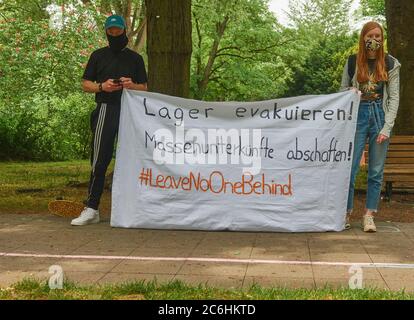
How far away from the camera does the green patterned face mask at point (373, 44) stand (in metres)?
6.62

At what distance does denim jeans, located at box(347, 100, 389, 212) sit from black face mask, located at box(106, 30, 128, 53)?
2651mm

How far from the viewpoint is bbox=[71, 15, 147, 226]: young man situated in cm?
717

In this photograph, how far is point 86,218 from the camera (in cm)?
716

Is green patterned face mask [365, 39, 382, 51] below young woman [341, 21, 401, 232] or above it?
above

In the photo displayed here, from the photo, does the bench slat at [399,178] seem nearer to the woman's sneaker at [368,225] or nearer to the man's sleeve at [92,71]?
the woman's sneaker at [368,225]

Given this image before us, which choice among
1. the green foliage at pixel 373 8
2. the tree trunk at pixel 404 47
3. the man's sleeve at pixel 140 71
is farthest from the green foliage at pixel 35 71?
the green foliage at pixel 373 8

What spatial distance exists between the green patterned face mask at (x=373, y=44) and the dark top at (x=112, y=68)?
7.96ft

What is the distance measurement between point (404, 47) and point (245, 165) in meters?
4.92

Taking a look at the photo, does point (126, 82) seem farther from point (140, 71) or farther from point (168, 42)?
point (168, 42)

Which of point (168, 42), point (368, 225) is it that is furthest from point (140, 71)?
point (368, 225)

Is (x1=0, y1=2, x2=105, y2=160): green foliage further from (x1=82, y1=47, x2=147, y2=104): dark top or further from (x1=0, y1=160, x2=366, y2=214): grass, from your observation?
(x1=82, y1=47, x2=147, y2=104): dark top

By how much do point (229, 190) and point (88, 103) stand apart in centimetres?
1598

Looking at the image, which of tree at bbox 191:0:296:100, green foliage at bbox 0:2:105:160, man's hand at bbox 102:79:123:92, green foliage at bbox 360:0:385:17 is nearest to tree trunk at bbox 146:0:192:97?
man's hand at bbox 102:79:123:92
